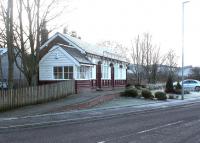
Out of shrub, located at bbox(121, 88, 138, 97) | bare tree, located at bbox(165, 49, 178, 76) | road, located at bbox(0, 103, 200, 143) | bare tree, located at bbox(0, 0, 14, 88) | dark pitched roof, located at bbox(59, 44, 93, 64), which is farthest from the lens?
bare tree, located at bbox(165, 49, 178, 76)

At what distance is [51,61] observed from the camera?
31.8 m

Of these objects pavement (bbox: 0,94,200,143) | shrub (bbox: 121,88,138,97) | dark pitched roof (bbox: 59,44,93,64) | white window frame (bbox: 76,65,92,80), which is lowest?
pavement (bbox: 0,94,200,143)

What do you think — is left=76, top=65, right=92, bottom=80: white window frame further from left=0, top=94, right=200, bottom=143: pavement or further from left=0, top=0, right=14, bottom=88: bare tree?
left=0, top=94, right=200, bottom=143: pavement

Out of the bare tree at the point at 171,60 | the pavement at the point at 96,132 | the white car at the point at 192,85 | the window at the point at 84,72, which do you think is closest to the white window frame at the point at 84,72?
the window at the point at 84,72

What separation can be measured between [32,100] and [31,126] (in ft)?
28.0

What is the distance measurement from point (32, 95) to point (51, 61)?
30.9ft

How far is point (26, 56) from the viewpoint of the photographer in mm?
28531

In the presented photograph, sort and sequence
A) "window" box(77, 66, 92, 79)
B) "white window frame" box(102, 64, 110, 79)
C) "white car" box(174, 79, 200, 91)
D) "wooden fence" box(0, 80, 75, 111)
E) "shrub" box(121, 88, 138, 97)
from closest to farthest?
1. "wooden fence" box(0, 80, 75, 111)
2. "window" box(77, 66, 92, 79)
3. "shrub" box(121, 88, 138, 97)
4. "white window frame" box(102, 64, 110, 79)
5. "white car" box(174, 79, 200, 91)

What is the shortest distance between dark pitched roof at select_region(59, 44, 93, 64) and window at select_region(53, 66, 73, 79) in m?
1.09

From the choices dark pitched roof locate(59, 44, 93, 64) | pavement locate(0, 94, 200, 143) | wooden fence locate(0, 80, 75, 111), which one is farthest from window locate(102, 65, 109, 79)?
pavement locate(0, 94, 200, 143)

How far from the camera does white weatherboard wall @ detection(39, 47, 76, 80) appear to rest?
30.9m

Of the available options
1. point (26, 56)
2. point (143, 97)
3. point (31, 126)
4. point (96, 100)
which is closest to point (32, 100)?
point (96, 100)

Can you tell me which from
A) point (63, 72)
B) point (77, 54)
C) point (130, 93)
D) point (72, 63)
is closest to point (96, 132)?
point (72, 63)

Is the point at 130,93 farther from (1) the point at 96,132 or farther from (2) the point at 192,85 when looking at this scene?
(2) the point at 192,85
